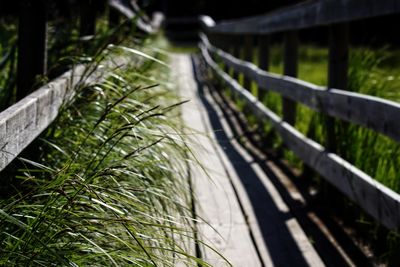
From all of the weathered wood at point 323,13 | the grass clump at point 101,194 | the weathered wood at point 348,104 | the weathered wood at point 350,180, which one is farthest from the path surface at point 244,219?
the weathered wood at point 323,13

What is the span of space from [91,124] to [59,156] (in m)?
0.17

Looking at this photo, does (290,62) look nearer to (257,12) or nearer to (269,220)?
(269,220)

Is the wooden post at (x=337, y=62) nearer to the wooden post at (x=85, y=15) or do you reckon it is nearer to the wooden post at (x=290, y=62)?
the wooden post at (x=290, y=62)

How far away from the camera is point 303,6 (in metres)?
4.07

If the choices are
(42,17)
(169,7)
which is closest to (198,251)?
(42,17)

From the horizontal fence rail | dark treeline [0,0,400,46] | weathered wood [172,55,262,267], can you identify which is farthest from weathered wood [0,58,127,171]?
dark treeline [0,0,400,46]

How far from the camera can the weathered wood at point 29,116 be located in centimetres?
175

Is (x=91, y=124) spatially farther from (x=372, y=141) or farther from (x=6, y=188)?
(x=372, y=141)

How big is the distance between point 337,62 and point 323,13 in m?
0.26

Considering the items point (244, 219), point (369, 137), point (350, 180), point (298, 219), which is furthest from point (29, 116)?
point (369, 137)

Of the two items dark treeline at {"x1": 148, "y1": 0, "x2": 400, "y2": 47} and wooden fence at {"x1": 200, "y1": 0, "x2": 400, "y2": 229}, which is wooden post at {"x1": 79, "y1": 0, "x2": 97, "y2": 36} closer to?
wooden fence at {"x1": 200, "y1": 0, "x2": 400, "y2": 229}

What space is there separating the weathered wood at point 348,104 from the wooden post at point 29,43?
52.0 inches

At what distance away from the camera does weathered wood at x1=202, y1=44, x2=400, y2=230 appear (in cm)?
257

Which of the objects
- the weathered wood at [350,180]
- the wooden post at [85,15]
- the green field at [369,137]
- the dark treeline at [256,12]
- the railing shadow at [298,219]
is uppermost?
the dark treeline at [256,12]
